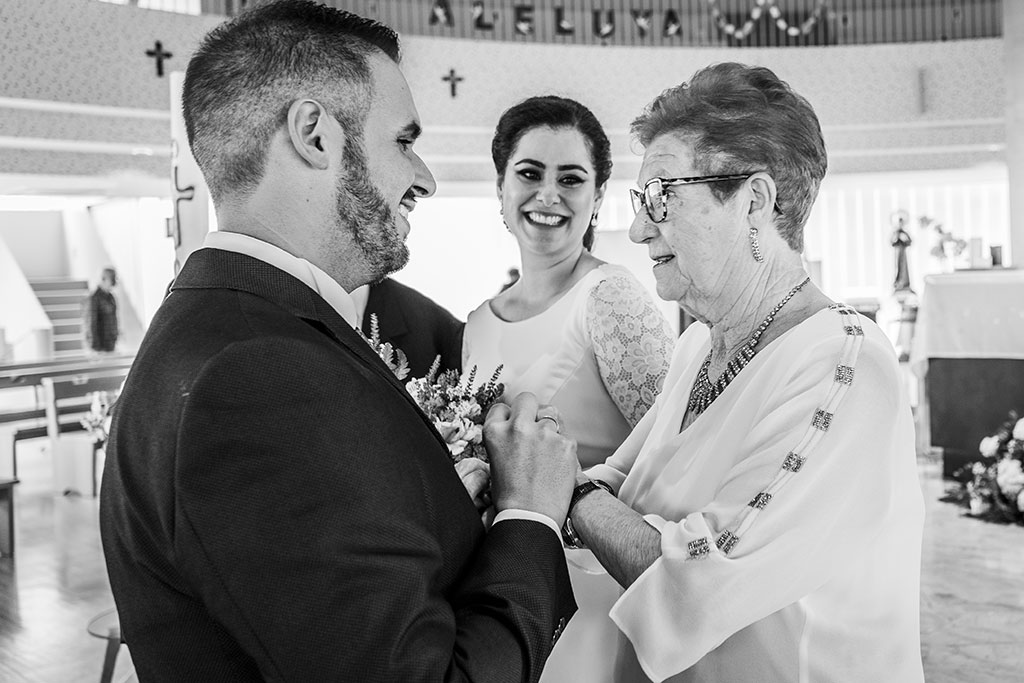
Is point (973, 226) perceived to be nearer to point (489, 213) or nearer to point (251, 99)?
point (489, 213)

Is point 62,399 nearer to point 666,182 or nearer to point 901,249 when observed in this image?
point 901,249

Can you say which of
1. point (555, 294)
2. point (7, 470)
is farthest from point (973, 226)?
point (555, 294)

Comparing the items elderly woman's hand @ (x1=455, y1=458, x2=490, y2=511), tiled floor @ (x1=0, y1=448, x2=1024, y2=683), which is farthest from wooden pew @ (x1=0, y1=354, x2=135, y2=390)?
elderly woman's hand @ (x1=455, y1=458, x2=490, y2=511)

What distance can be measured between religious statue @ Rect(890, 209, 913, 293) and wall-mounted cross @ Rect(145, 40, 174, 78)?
27.3 ft

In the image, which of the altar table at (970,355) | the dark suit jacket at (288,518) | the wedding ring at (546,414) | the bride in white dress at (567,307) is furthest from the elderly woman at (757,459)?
the altar table at (970,355)

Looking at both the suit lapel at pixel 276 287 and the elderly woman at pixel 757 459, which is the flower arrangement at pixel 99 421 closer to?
the elderly woman at pixel 757 459

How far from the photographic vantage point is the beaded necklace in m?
1.86

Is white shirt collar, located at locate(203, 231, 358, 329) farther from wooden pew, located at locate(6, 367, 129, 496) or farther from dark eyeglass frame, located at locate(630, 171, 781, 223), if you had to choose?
wooden pew, located at locate(6, 367, 129, 496)

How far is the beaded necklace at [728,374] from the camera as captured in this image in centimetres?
186

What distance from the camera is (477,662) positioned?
1.16m

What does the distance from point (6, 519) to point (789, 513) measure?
6.76 m

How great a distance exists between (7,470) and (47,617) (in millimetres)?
4359

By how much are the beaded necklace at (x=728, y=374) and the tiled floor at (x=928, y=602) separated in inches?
106

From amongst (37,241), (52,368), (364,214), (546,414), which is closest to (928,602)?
(546,414)
